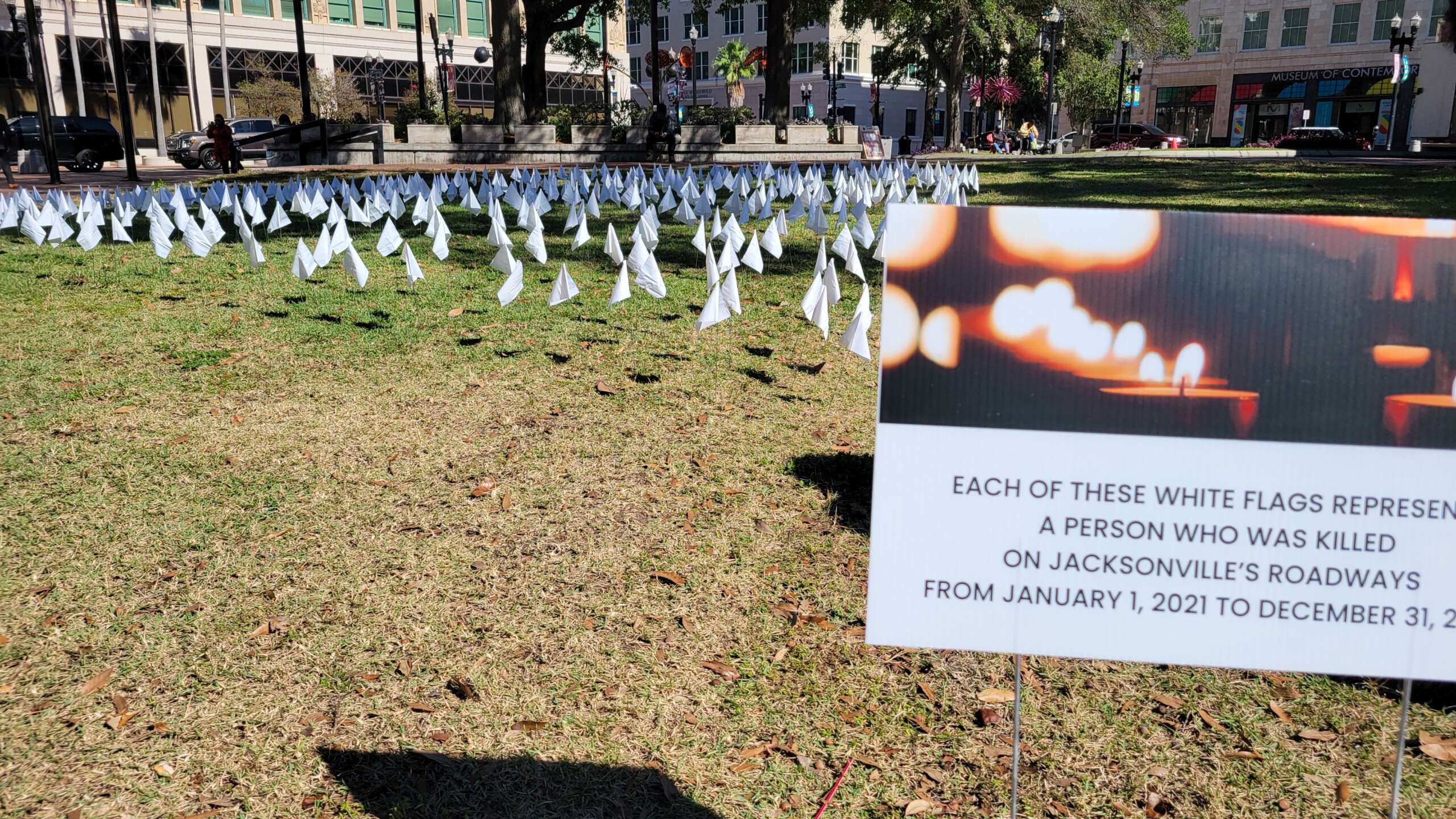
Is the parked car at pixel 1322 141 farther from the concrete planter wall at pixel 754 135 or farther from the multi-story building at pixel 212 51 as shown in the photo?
the multi-story building at pixel 212 51

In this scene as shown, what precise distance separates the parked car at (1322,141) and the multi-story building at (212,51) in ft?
107

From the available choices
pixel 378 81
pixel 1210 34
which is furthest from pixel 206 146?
pixel 1210 34

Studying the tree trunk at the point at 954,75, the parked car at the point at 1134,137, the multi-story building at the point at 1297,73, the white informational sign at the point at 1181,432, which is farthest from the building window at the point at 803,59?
the white informational sign at the point at 1181,432

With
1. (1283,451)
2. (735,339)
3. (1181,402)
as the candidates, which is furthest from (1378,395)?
(735,339)

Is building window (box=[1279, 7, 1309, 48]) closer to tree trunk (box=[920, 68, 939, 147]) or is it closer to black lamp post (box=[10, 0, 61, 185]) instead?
tree trunk (box=[920, 68, 939, 147])

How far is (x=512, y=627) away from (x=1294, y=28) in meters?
73.2

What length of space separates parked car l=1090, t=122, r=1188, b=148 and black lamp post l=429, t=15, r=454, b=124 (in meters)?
33.2

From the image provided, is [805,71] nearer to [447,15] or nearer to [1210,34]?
[447,15]

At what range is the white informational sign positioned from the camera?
1.85 metres

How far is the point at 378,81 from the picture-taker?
55.7m

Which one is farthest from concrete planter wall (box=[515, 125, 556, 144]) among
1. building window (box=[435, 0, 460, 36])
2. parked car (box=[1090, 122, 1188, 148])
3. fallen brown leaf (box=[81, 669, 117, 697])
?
building window (box=[435, 0, 460, 36])

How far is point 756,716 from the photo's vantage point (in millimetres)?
3480

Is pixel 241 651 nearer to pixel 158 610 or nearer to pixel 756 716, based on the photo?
pixel 158 610

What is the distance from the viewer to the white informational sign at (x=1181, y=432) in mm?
1847
